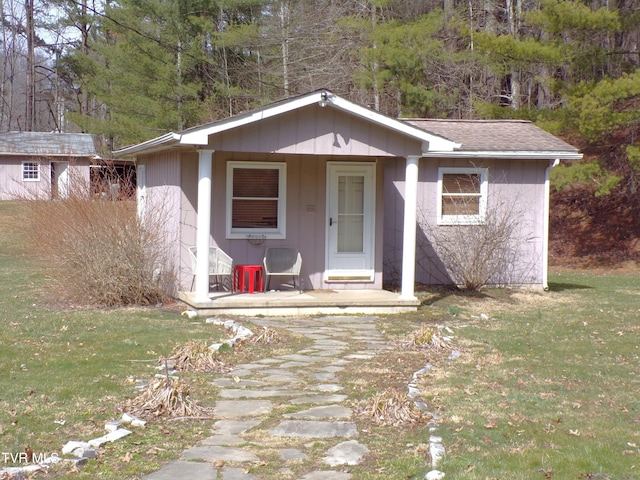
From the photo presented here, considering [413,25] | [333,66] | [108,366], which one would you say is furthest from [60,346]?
[333,66]

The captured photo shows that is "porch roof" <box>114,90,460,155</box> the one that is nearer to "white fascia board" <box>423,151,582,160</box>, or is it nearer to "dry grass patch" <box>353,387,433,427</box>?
"white fascia board" <box>423,151,582,160</box>

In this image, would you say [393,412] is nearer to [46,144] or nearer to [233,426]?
[233,426]

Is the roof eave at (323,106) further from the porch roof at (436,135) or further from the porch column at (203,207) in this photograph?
the porch column at (203,207)

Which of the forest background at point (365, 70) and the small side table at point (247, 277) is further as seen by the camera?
the forest background at point (365, 70)

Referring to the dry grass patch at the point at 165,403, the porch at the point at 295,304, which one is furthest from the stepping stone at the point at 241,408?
the porch at the point at 295,304

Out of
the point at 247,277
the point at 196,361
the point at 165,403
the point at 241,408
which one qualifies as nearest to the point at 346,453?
the point at 241,408

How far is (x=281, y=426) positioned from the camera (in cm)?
580

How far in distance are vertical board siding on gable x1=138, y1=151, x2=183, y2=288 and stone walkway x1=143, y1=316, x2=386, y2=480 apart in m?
4.58

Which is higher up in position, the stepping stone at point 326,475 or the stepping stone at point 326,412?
the stepping stone at point 326,412

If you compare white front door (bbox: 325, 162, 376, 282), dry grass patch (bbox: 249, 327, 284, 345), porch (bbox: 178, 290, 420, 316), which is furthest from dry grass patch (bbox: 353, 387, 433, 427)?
white front door (bbox: 325, 162, 376, 282)

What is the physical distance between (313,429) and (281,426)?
9.3 inches

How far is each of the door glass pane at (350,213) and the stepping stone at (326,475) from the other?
28.3 ft

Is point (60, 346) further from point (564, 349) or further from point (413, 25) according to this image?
point (413, 25)

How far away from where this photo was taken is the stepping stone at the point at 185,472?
15.5ft
